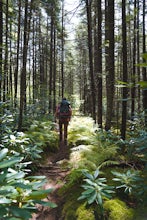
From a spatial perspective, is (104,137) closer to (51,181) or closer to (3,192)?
(51,181)

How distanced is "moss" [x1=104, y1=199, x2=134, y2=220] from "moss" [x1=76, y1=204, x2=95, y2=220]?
9.9 inches

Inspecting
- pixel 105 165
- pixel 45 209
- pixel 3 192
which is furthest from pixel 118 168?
pixel 3 192

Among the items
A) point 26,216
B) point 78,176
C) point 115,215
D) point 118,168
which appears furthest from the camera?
point 118,168

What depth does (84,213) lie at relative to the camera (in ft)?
10.7

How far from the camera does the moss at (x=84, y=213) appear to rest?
317cm

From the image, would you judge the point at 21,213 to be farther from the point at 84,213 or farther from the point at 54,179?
the point at 54,179

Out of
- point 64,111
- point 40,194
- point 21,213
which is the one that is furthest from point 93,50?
point 21,213

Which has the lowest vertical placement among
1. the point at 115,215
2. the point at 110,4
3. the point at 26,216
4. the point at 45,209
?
the point at 45,209

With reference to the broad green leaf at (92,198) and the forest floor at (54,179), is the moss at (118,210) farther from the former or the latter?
the forest floor at (54,179)

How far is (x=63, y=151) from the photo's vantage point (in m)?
7.48

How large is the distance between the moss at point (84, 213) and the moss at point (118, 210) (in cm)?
25

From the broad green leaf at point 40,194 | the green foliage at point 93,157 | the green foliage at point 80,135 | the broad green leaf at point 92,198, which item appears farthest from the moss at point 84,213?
the green foliage at point 80,135

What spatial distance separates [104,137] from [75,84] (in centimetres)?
4053

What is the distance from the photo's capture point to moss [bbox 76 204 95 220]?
317cm
